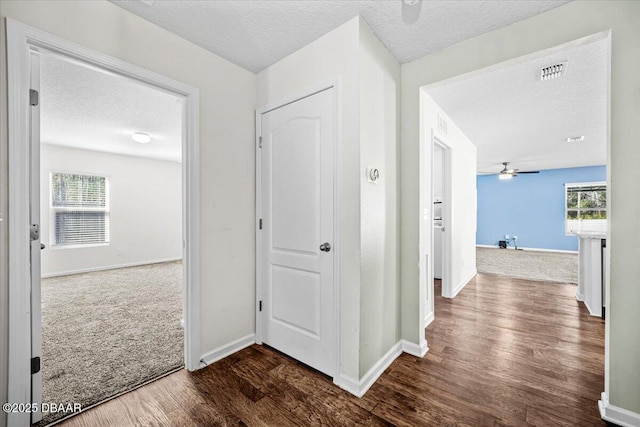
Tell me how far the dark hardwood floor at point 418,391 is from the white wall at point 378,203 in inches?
11.4

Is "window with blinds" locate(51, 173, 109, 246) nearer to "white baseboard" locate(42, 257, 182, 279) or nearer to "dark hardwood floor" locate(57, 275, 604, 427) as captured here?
"white baseboard" locate(42, 257, 182, 279)

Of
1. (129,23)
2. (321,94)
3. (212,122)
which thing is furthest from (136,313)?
(321,94)

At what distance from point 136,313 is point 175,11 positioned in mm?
3244

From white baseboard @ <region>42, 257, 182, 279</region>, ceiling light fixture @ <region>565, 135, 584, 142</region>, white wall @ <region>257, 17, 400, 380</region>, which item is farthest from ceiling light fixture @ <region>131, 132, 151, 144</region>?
ceiling light fixture @ <region>565, 135, 584, 142</region>

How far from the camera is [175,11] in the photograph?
1771 millimetres

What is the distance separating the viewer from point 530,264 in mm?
6246

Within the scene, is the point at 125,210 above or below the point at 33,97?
below

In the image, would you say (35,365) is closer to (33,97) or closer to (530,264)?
(33,97)

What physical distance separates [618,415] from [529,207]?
866cm

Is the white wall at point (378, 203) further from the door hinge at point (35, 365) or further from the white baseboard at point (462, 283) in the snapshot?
the white baseboard at point (462, 283)

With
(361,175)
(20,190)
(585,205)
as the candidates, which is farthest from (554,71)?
(585,205)

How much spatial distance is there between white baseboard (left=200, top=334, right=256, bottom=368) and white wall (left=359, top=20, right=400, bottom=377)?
1.15m

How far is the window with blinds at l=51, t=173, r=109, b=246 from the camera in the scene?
524 cm

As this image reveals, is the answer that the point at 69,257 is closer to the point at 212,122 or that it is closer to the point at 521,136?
the point at 212,122
